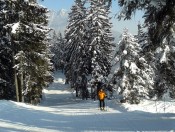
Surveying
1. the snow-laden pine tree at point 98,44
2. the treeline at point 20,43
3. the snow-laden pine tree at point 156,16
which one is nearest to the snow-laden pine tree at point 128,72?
the treeline at point 20,43

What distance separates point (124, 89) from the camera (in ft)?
127

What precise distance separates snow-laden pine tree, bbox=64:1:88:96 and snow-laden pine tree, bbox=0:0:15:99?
1284cm

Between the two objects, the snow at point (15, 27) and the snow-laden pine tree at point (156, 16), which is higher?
the snow at point (15, 27)

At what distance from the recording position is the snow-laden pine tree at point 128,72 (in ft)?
127

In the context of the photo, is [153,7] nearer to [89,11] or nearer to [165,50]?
[165,50]

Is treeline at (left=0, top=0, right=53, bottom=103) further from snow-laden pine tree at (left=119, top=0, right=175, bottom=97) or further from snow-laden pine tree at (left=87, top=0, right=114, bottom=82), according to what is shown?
snow-laden pine tree at (left=119, top=0, right=175, bottom=97)

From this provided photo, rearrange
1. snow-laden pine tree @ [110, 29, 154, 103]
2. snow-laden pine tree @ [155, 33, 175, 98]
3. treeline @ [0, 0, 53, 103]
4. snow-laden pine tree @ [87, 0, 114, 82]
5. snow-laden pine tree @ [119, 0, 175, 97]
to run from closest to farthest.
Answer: snow-laden pine tree @ [119, 0, 175, 97], treeline @ [0, 0, 53, 103], snow-laden pine tree @ [155, 33, 175, 98], snow-laden pine tree @ [110, 29, 154, 103], snow-laden pine tree @ [87, 0, 114, 82]

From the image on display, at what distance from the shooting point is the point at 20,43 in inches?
1414

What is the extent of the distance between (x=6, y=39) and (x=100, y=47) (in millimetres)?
14580

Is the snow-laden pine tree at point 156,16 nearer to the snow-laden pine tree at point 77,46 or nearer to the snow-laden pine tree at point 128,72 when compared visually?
the snow-laden pine tree at point 128,72

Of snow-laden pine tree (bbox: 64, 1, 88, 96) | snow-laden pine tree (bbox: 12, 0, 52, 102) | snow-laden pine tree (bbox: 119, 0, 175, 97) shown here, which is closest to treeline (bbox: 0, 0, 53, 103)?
snow-laden pine tree (bbox: 12, 0, 52, 102)

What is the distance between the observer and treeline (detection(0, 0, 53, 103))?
34.8 meters

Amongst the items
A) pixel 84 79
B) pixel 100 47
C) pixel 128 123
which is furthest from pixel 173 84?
pixel 128 123

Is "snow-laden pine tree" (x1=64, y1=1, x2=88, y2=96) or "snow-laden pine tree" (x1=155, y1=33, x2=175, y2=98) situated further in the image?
"snow-laden pine tree" (x1=64, y1=1, x2=88, y2=96)
